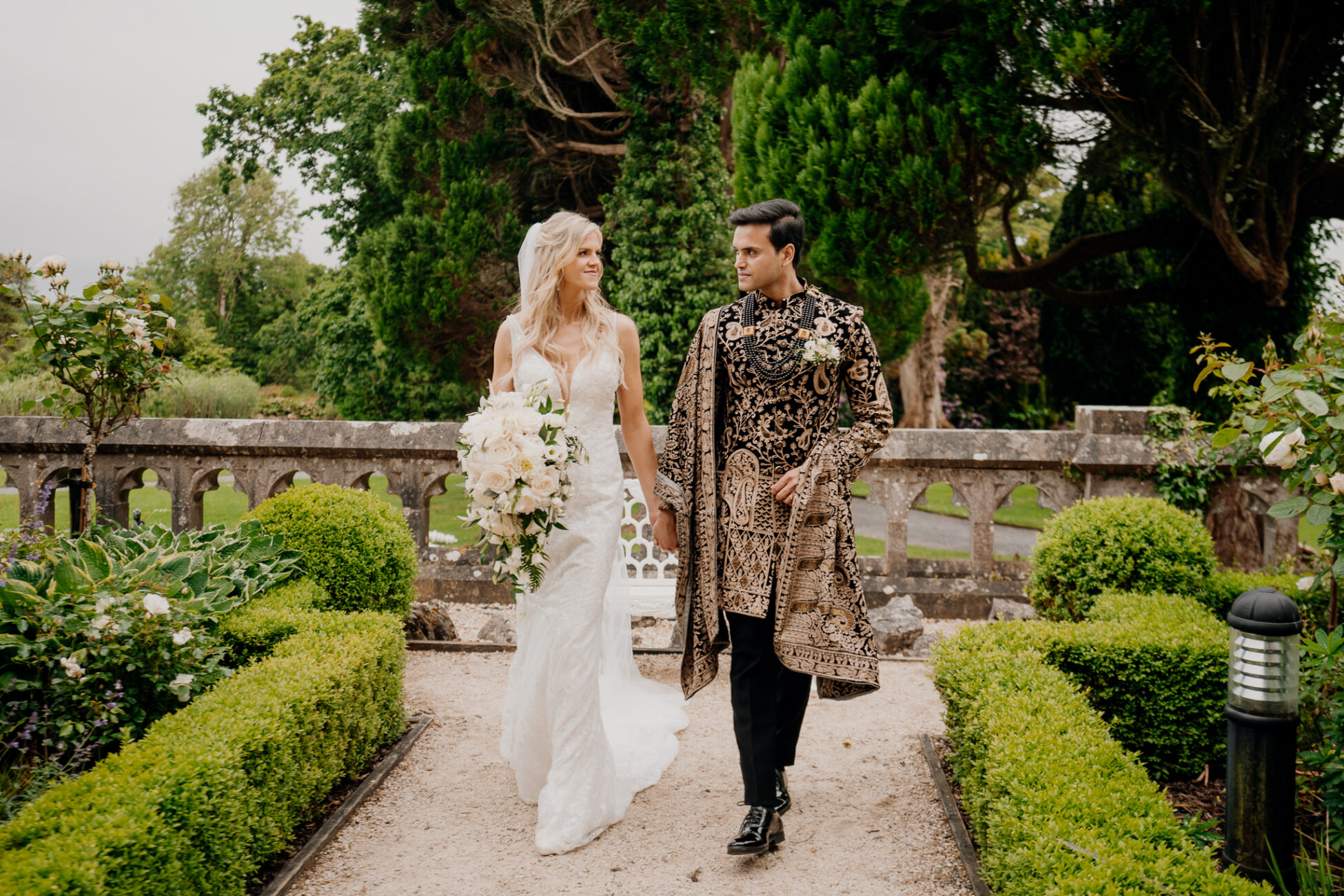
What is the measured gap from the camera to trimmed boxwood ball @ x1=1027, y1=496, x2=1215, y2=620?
4574mm

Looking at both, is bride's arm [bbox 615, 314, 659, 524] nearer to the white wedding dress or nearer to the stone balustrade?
the white wedding dress

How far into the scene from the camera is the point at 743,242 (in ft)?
10.6

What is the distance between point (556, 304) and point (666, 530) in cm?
101

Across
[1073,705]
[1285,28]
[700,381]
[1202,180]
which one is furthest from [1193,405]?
[700,381]

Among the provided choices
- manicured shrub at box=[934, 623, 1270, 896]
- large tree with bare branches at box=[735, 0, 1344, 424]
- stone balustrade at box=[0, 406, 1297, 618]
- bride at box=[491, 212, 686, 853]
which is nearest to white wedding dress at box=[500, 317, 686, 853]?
bride at box=[491, 212, 686, 853]

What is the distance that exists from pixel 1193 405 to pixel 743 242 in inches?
233

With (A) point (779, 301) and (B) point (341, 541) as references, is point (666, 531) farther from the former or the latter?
(B) point (341, 541)

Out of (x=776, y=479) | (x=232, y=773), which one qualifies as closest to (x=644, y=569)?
(x=776, y=479)

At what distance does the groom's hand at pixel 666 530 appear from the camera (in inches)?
138

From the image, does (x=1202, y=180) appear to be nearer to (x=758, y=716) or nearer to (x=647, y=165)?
(x=758, y=716)

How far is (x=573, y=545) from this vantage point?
3.58 meters

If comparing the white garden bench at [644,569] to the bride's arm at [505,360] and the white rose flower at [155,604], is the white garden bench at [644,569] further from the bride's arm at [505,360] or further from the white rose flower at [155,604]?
the white rose flower at [155,604]

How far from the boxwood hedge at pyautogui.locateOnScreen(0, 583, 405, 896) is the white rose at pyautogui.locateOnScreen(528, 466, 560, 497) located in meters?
1.13

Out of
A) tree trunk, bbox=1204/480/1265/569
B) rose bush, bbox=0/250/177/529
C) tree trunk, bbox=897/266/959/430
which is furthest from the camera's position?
tree trunk, bbox=897/266/959/430
